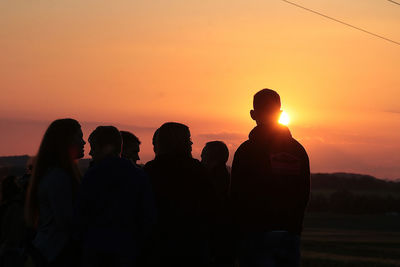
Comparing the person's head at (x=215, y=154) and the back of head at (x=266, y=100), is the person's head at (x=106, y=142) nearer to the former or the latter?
the back of head at (x=266, y=100)

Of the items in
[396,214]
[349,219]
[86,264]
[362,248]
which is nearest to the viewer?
[86,264]

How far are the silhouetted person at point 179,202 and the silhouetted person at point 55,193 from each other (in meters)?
0.67

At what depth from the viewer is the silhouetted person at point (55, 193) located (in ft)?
21.6

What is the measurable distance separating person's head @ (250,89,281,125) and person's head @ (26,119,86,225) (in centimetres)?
152

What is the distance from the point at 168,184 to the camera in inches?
272

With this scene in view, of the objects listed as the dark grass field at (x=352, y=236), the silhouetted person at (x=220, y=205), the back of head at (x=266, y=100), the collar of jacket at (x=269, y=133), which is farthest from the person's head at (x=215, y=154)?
the dark grass field at (x=352, y=236)

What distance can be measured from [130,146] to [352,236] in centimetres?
4680

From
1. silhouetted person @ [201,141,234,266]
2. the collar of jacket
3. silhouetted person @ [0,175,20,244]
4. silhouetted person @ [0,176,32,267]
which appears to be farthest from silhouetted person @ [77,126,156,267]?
silhouetted person @ [0,175,20,244]

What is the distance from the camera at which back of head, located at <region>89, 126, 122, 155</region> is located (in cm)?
675

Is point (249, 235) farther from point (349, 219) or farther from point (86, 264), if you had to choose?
point (349, 219)

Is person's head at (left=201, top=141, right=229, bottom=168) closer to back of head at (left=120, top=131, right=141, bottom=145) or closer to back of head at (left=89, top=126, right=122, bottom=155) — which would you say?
back of head at (left=120, top=131, right=141, bottom=145)

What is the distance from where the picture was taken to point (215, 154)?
→ 851 cm

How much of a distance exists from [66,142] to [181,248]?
127 cm

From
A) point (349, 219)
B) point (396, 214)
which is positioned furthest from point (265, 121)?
point (396, 214)
